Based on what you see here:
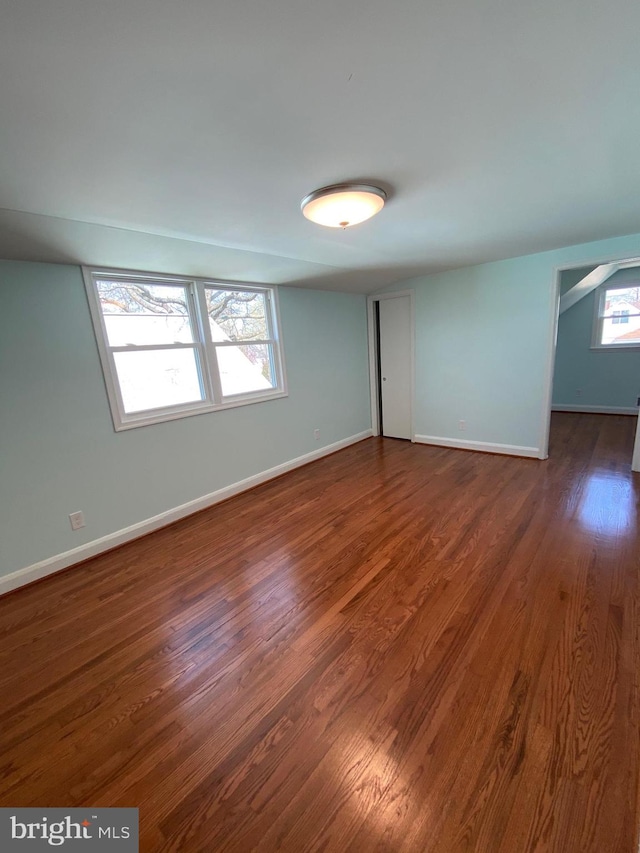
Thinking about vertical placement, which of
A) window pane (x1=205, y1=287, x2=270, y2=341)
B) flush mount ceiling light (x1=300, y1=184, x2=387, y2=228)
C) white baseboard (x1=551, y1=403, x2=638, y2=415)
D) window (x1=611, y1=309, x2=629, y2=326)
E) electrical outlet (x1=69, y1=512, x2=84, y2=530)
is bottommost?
white baseboard (x1=551, y1=403, x2=638, y2=415)

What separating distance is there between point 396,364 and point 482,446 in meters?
1.64

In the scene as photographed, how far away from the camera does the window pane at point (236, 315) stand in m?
3.24

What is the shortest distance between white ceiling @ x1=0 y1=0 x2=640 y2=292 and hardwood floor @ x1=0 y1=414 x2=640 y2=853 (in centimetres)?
224

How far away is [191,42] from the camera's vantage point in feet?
2.89

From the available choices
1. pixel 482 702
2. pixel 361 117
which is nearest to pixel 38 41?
pixel 361 117

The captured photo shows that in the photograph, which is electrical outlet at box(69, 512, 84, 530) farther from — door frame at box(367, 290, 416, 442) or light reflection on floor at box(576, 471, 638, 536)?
door frame at box(367, 290, 416, 442)

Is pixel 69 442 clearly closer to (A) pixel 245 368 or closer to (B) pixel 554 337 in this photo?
(A) pixel 245 368

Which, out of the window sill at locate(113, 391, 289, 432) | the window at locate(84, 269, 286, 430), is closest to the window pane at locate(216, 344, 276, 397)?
the window at locate(84, 269, 286, 430)

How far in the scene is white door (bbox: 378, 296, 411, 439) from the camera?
4641 mm

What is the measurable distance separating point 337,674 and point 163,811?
74cm

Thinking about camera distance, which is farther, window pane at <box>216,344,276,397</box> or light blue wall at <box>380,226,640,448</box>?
light blue wall at <box>380,226,640,448</box>

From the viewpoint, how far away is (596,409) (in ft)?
18.0

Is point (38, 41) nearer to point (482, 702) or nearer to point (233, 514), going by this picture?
point (482, 702)

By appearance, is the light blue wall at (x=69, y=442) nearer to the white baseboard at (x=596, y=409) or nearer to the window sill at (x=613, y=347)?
the white baseboard at (x=596, y=409)
